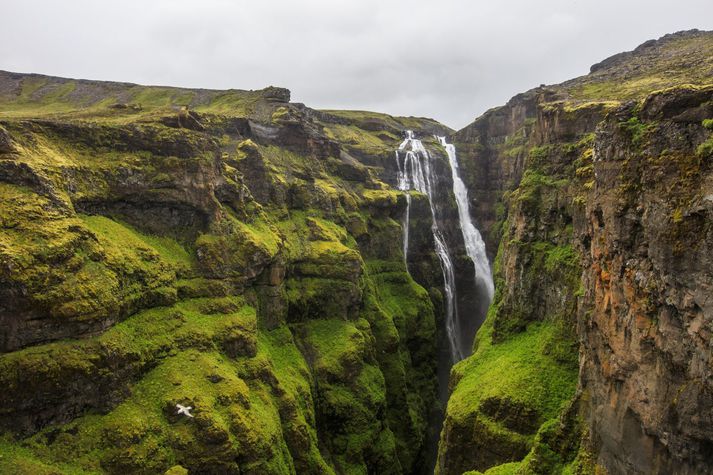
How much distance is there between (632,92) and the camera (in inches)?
1804

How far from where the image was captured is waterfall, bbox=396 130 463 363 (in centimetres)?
7000

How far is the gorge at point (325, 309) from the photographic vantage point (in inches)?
603

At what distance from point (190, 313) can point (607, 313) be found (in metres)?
26.0

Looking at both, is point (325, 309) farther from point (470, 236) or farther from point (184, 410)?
point (470, 236)

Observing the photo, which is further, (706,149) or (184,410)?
(184,410)

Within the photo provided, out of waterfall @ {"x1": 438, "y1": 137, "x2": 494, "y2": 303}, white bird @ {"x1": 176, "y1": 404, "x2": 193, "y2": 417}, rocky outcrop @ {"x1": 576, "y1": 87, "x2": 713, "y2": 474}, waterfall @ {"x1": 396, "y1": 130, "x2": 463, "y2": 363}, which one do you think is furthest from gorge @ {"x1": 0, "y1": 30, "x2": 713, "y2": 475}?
waterfall @ {"x1": 438, "y1": 137, "x2": 494, "y2": 303}

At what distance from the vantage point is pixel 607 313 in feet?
59.7

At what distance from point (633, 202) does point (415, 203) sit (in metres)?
60.3

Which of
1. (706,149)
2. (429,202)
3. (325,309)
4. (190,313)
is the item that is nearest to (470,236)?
(429,202)

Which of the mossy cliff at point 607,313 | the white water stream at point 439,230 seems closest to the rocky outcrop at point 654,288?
the mossy cliff at point 607,313

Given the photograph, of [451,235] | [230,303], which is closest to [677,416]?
[230,303]

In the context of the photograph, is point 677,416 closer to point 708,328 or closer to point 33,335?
point 708,328

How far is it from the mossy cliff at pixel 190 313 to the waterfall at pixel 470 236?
789 inches

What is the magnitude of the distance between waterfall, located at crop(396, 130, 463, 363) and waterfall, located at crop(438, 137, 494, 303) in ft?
17.0
